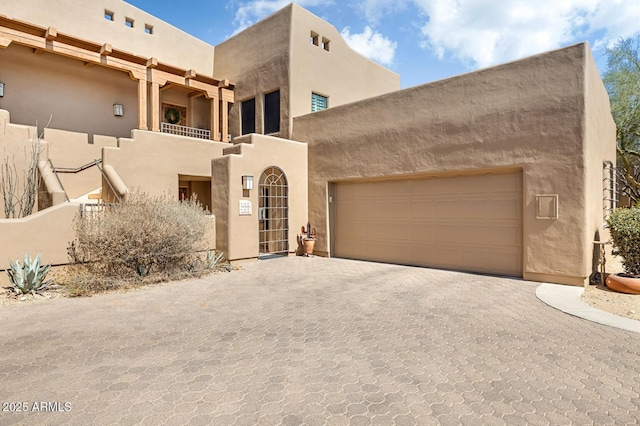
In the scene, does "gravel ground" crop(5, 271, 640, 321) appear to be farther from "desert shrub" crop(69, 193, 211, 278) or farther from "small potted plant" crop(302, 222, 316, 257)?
"small potted plant" crop(302, 222, 316, 257)

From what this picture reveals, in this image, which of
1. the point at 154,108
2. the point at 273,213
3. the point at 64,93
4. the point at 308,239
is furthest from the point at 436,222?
the point at 64,93

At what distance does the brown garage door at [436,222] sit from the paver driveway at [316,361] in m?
2.07

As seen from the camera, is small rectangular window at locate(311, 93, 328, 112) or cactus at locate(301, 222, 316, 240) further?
small rectangular window at locate(311, 93, 328, 112)

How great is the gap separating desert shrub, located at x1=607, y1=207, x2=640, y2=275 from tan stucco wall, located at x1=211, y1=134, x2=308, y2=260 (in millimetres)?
8200

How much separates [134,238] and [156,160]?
440 cm

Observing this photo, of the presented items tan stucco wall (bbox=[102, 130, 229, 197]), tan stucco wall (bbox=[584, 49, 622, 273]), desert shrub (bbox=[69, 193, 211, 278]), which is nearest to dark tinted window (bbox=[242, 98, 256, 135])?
tan stucco wall (bbox=[102, 130, 229, 197])

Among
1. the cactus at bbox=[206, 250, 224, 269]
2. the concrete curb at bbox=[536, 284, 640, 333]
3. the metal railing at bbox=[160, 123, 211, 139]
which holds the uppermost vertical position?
the metal railing at bbox=[160, 123, 211, 139]

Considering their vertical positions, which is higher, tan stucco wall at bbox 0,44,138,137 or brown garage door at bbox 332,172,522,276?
tan stucco wall at bbox 0,44,138,137

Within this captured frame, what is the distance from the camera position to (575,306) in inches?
229

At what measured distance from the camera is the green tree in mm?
15148

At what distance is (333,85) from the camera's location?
14.6 meters

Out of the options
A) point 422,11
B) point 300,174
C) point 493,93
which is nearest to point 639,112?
point 422,11

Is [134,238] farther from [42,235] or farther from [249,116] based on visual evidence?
[249,116]

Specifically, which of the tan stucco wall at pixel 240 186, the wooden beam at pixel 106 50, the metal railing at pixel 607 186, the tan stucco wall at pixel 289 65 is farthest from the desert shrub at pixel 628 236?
the wooden beam at pixel 106 50
